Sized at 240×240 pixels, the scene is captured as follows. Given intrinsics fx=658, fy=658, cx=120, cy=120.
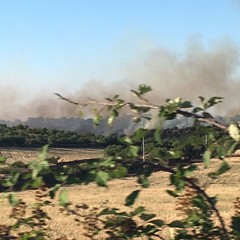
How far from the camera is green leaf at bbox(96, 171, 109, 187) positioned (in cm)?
219

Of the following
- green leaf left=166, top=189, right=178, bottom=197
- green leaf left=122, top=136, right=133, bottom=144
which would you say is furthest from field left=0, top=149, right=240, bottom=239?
green leaf left=122, top=136, right=133, bottom=144

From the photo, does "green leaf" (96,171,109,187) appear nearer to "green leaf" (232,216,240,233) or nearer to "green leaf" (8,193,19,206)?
"green leaf" (8,193,19,206)

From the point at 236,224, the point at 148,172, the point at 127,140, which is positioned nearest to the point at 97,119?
the point at 127,140

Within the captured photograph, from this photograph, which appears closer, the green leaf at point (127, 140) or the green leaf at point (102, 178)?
the green leaf at point (102, 178)

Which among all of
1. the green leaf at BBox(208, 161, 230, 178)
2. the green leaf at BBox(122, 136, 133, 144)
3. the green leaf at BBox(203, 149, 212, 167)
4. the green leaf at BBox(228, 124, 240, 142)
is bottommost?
the green leaf at BBox(208, 161, 230, 178)

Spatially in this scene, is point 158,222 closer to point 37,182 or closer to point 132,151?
point 132,151

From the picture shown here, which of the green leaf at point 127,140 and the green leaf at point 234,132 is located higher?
the green leaf at point 234,132

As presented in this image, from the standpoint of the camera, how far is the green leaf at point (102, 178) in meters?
2.19

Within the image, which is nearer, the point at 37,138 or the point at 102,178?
the point at 102,178

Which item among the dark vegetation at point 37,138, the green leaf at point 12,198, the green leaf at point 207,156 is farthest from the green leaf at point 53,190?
the dark vegetation at point 37,138

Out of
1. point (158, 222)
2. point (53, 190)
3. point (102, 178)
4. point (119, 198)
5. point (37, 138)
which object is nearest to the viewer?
point (102, 178)

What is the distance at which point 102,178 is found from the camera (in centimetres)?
221

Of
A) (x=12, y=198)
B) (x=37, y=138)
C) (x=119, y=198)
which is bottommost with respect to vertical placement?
(x=119, y=198)

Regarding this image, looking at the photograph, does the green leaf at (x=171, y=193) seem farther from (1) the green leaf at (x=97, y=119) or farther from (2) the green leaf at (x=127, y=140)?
(1) the green leaf at (x=97, y=119)
